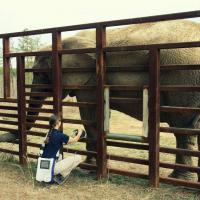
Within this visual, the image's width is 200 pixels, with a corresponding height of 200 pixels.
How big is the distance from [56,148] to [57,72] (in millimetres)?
1448

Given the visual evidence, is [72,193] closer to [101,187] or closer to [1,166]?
[101,187]

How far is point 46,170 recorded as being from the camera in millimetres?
6680

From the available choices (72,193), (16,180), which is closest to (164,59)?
(72,193)

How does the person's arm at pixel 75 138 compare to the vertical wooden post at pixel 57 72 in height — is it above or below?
below

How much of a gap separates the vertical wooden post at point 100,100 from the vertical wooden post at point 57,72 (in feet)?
3.01

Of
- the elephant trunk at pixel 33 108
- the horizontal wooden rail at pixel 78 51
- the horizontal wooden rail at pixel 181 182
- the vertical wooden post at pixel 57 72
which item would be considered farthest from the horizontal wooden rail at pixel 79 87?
the horizontal wooden rail at pixel 181 182

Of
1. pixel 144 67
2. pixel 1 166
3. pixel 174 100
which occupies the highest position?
pixel 144 67

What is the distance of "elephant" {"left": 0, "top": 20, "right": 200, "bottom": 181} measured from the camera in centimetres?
636

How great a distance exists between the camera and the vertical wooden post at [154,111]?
6.08 metres

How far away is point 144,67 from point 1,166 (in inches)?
140

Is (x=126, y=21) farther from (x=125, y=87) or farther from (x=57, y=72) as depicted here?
(x=57, y=72)

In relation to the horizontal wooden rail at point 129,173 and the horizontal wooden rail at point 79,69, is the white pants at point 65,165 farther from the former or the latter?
the horizontal wooden rail at point 79,69

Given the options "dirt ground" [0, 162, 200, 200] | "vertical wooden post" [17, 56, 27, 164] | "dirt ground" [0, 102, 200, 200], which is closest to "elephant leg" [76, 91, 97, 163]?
"dirt ground" [0, 102, 200, 200]

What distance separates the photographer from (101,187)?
257 inches
